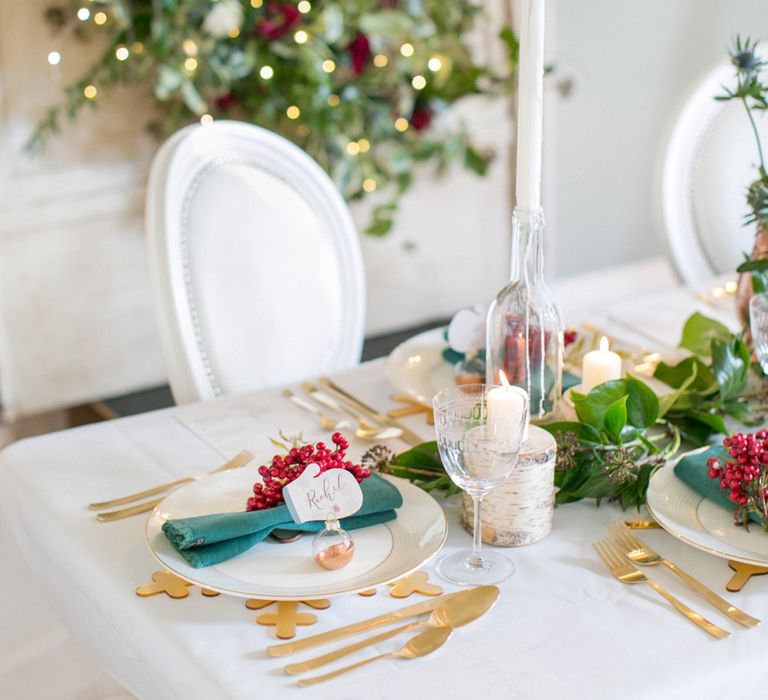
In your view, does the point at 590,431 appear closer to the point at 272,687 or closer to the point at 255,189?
the point at 272,687

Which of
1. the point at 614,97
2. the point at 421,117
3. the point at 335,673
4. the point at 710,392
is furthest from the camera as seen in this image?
the point at 614,97

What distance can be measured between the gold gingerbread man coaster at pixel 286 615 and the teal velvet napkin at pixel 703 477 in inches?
15.2

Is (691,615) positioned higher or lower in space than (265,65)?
lower

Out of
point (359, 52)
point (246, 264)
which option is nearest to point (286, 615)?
point (246, 264)

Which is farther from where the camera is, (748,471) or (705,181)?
(705,181)

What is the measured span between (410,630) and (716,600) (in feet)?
0.88

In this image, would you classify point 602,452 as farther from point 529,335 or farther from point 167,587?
point 167,587

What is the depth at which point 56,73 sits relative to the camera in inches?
116

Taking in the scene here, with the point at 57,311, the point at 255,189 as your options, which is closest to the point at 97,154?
Answer: the point at 57,311

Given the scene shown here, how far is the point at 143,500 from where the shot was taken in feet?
4.06

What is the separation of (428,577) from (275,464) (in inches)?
7.0

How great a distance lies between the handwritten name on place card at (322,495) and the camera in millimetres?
1033

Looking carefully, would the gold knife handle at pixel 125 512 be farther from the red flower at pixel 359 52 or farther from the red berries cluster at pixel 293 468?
the red flower at pixel 359 52

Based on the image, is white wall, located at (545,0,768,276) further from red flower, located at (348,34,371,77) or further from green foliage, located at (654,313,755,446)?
green foliage, located at (654,313,755,446)
